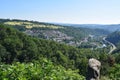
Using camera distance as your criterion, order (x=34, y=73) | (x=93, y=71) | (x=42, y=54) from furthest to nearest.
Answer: (x=42, y=54) < (x=93, y=71) < (x=34, y=73)

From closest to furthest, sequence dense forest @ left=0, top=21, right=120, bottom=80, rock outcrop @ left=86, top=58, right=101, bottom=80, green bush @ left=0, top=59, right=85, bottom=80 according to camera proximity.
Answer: green bush @ left=0, top=59, right=85, bottom=80
rock outcrop @ left=86, top=58, right=101, bottom=80
dense forest @ left=0, top=21, right=120, bottom=80

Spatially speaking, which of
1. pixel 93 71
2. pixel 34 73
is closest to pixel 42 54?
pixel 93 71

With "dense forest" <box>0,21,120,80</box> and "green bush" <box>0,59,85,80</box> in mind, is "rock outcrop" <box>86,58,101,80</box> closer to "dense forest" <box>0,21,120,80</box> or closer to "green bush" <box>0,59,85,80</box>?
"green bush" <box>0,59,85,80</box>

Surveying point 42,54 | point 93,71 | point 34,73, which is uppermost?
point 34,73

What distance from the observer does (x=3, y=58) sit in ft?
481

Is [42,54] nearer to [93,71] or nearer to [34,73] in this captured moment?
[93,71]

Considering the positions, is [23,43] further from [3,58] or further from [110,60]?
[110,60]

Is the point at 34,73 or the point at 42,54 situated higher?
the point at 34,73

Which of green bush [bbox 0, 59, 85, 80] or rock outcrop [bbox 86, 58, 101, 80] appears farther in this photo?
rock outcrop [bbox 86, 58, 101, 80]

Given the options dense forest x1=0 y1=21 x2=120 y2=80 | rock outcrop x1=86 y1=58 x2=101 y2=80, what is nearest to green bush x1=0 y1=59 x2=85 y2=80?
rock outcrop x1=86 y1=58 x2=101 y2=80

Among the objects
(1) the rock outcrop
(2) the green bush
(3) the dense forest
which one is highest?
(2) the green bush

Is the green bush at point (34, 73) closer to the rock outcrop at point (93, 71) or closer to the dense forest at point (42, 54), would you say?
the rock outcrop at point (93, 71)

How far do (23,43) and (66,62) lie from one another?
89.2 feet

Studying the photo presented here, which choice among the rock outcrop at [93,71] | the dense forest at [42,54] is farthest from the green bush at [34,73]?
the dense forest at [42,54]
